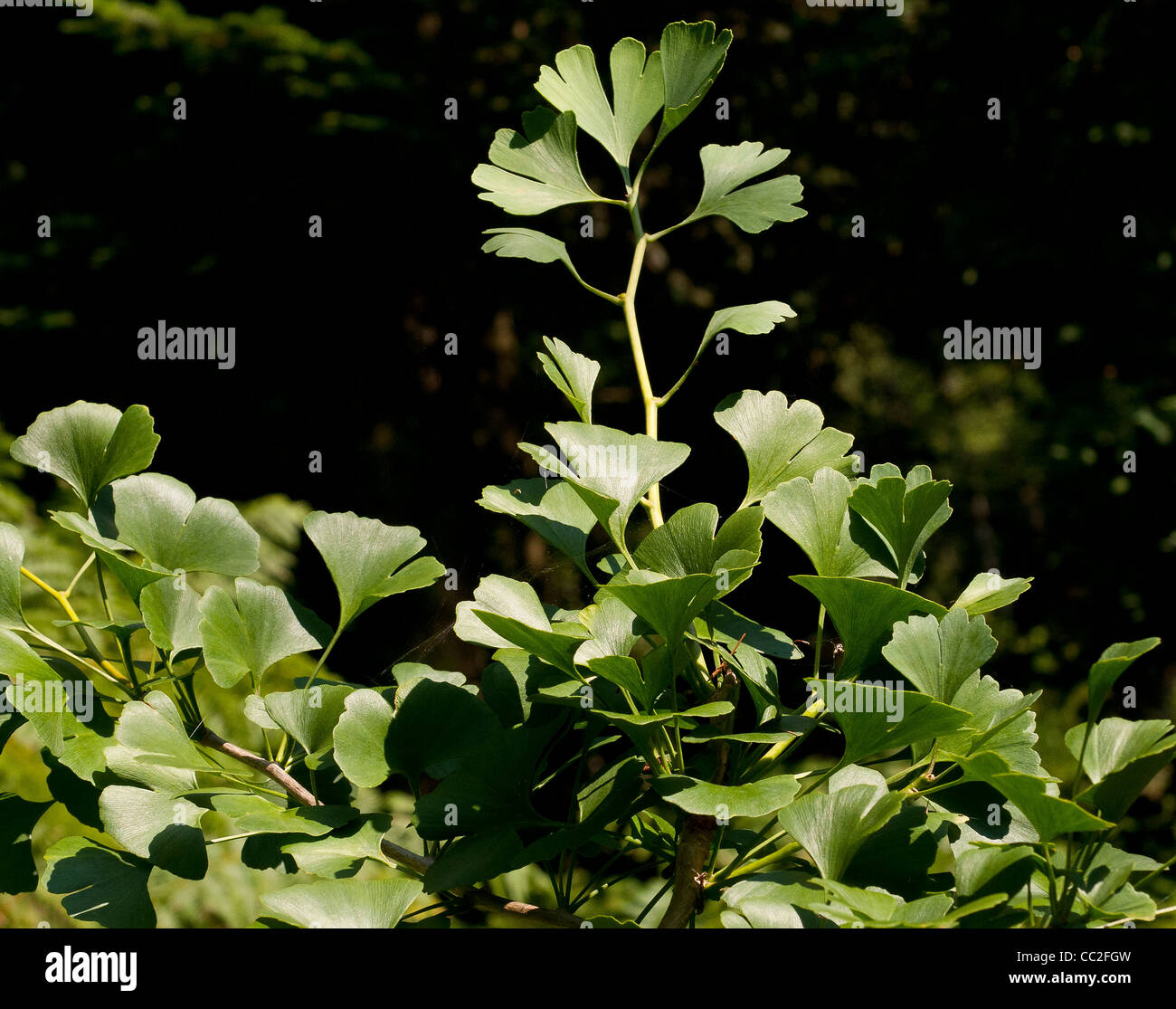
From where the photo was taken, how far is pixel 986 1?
213 centimetres

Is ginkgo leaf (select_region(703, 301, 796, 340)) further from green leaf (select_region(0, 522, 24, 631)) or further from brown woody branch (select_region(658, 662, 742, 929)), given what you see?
green leaf (select_region(0, 522, 24, 631))

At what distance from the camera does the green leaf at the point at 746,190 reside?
0.41 meters

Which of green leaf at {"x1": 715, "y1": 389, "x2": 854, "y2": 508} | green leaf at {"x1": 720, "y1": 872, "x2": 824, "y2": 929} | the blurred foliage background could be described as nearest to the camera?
green leaf at {"x1": 720, "y1": 872, "x2": 824, "y2": 929}

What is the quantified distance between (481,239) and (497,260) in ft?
0.44

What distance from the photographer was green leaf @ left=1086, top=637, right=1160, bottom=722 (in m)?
0.28

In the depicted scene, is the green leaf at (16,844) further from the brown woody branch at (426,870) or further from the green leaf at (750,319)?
the green leaf at (750,319)

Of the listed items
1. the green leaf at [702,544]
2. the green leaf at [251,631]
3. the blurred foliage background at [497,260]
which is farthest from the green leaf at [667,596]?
the blurred foliage background at [497,260]

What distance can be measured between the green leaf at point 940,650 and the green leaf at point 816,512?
41mm

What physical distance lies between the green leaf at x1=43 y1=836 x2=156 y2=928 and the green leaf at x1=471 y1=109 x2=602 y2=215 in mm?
263

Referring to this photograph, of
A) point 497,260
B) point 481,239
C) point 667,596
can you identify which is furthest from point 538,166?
point 481,239

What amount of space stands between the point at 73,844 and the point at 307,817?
85mm

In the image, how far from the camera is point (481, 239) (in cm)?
235

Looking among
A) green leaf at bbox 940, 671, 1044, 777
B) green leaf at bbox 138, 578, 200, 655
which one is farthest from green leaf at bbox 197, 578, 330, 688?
green leaf at bbox 940, 671, 1044, 777

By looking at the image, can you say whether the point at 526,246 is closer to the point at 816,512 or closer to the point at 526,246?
the point at 526,246
